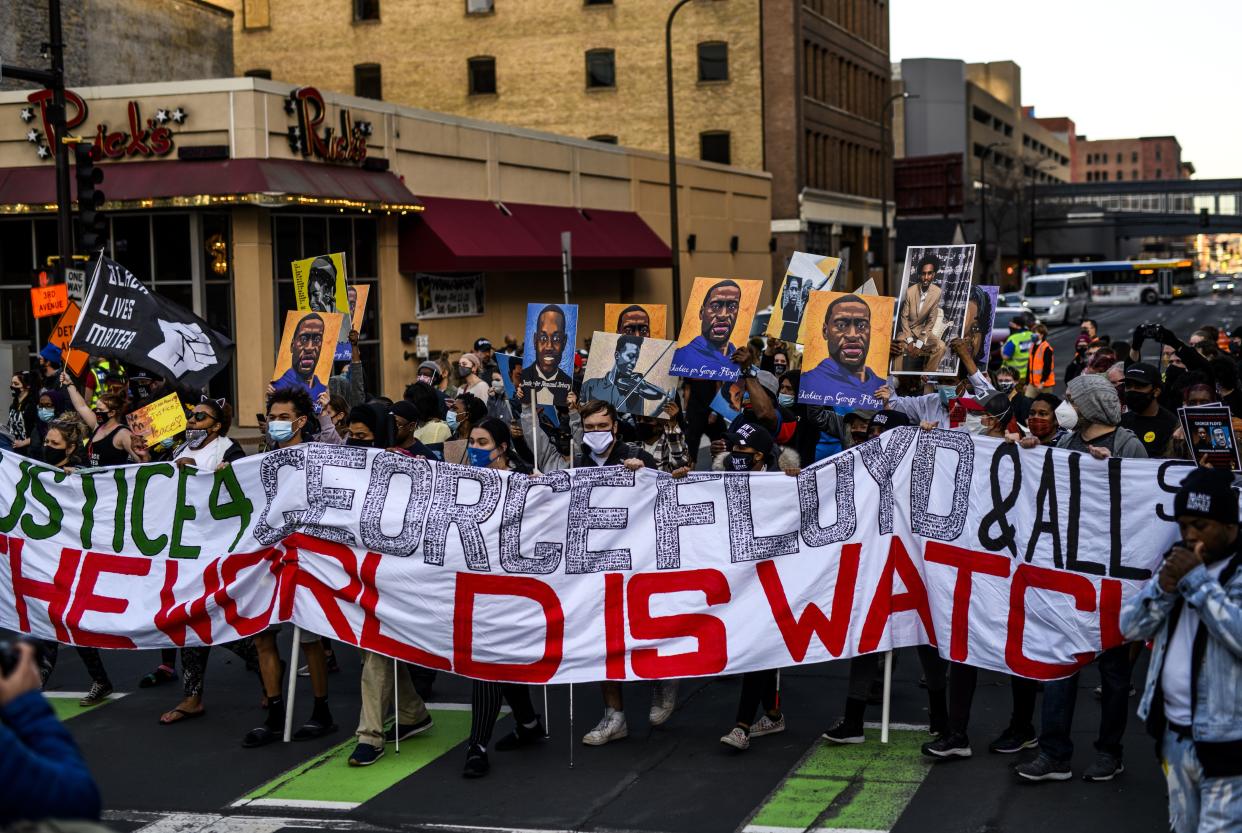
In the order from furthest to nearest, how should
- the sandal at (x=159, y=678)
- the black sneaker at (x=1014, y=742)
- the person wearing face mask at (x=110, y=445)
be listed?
the person wearing face mask at (x=110, y=445) → the sandal at (x=159, y=678) → the black sneaker at (x=1014, y=742)

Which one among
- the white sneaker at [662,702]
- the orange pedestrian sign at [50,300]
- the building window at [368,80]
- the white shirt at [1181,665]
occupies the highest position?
the building window at [368,80]

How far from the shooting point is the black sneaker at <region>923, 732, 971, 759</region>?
7812 mm

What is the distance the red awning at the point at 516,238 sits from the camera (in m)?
27.7

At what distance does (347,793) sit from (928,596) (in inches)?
124

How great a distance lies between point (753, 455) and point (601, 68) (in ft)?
145

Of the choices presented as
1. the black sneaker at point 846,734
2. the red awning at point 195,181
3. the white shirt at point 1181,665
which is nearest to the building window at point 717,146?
the red awning at point 195,181

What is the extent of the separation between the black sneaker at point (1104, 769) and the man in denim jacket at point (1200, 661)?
1687 millimetres

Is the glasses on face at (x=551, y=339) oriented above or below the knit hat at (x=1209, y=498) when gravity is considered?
above

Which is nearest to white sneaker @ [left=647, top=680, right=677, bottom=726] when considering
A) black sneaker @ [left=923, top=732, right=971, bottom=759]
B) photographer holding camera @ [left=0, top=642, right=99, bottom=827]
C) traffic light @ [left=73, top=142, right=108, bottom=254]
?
black sneaker @ [left=923, top=732, right=971, bottom=759]

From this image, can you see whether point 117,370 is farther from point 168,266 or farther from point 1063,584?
point 1063,584

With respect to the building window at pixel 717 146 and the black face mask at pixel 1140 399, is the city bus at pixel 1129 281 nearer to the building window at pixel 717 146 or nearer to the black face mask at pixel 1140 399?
the building window at pixel 717 146

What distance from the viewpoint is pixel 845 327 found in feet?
34.2

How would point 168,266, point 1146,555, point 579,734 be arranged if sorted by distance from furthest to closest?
1. point 168,266
2. point 579,734
3. point 1146,555

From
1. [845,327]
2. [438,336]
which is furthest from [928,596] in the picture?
[438,336]
